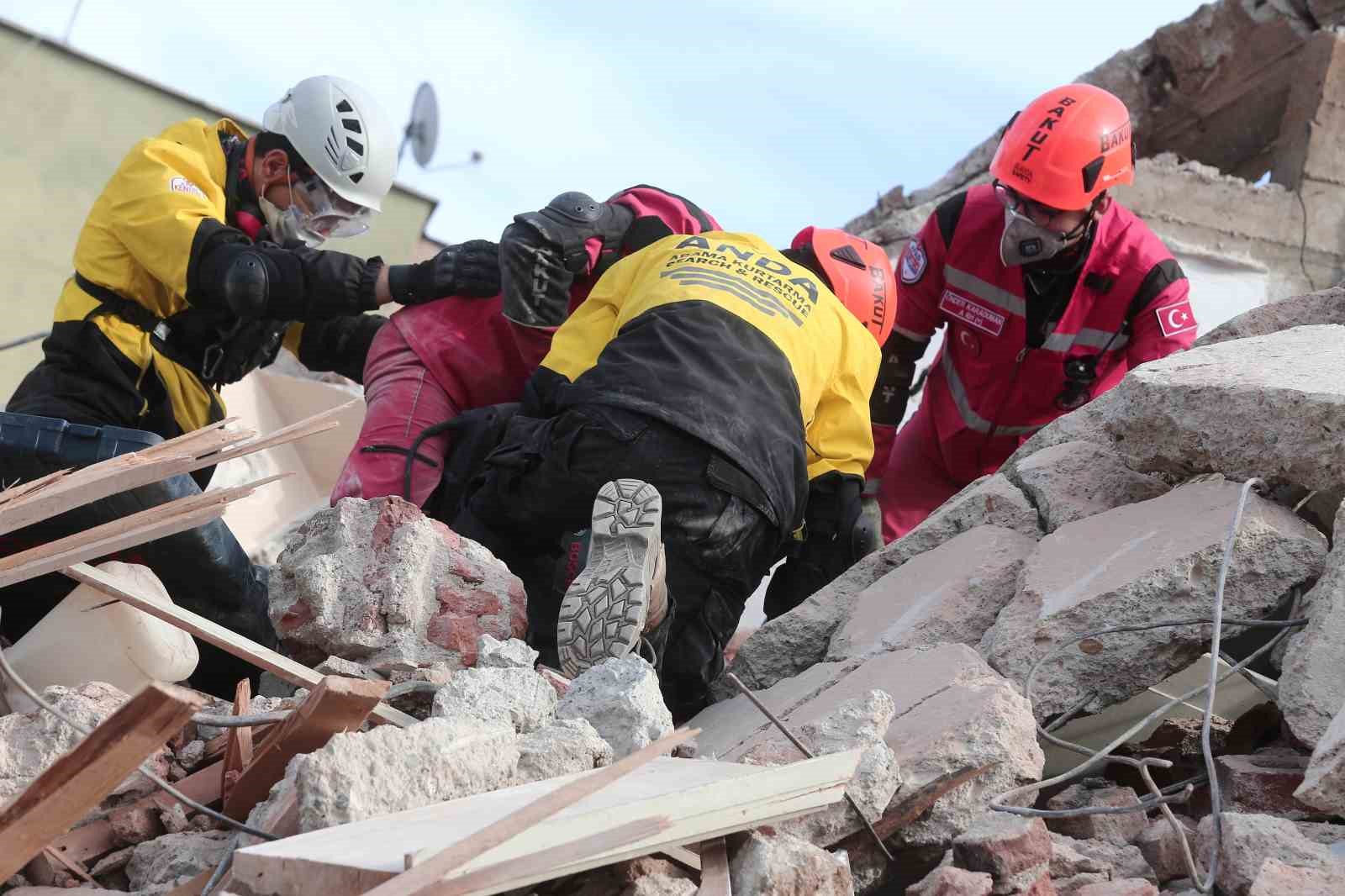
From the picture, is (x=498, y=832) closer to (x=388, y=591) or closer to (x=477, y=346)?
(x=388, y=591)

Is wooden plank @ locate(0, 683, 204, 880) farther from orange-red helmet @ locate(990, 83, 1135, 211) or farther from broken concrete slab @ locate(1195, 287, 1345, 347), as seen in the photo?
orange-red helmet @ locate(990, 83, 1135, 211)

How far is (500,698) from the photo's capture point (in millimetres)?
2238

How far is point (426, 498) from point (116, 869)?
6.16ft

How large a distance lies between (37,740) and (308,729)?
500mm

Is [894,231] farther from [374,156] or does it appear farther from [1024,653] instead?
[1024,653]

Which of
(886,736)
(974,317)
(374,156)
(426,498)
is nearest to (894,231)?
(974,317)

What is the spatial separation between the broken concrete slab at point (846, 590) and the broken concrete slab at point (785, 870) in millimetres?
Answer: 1348

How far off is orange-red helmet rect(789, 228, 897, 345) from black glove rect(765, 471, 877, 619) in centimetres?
51

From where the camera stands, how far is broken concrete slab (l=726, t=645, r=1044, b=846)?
2197mm

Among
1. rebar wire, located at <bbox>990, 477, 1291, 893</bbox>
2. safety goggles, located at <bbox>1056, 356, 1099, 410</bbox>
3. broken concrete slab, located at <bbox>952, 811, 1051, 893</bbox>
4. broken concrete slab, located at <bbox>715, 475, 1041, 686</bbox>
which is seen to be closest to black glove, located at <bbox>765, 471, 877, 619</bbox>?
broken concrete slab, located at <bbox>715, 475, 1041, 686</bbox>

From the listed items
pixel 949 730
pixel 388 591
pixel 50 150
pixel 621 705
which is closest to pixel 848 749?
pixel 949 730

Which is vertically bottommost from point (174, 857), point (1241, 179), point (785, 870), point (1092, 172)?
point (174, 857)

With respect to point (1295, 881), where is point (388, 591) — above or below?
below

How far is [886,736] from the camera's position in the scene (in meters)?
2.38
